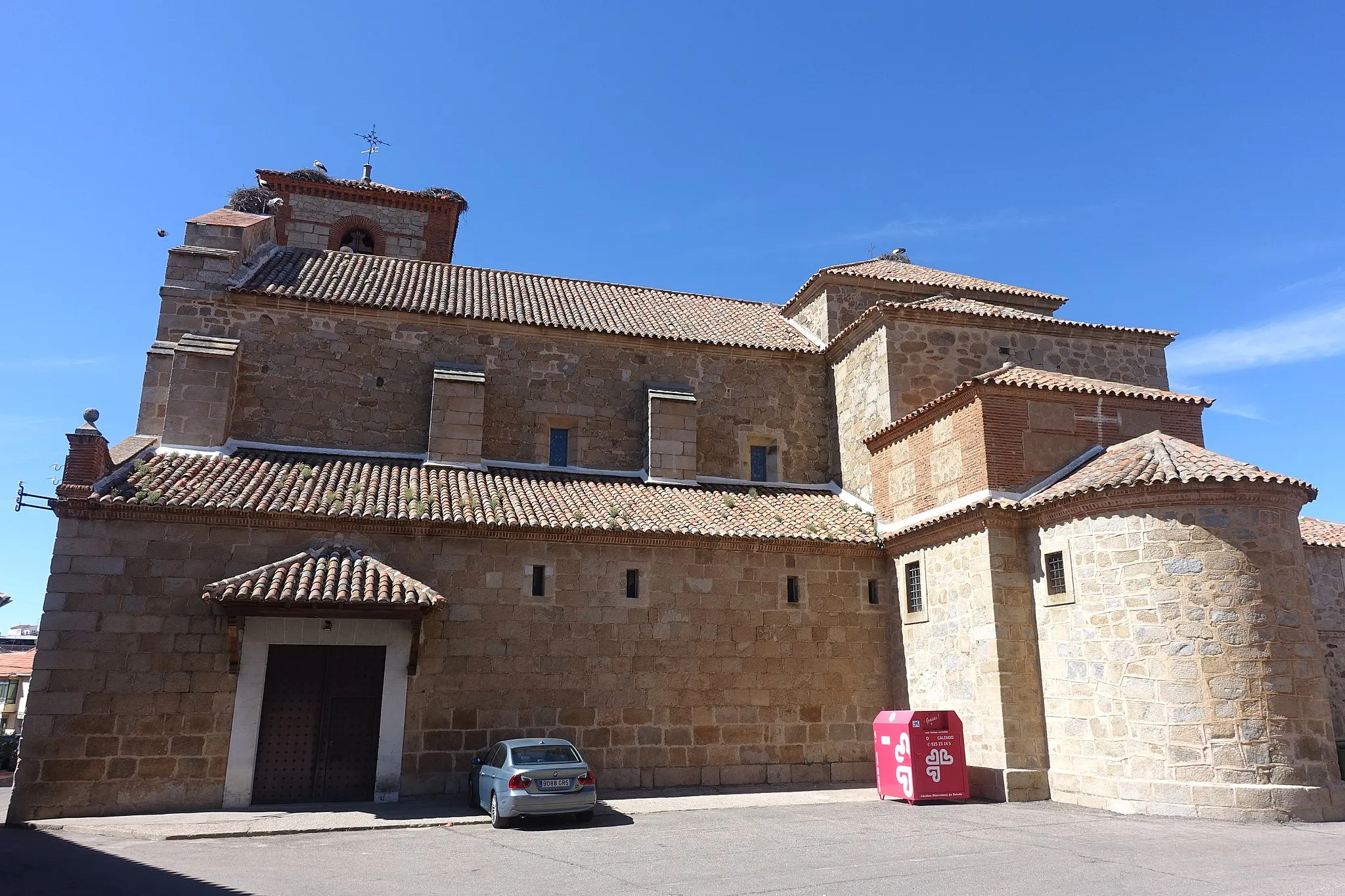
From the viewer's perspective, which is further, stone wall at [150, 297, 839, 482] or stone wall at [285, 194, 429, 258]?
stone wall at [285, 194, 429, 258]

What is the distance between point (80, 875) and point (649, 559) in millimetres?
8969

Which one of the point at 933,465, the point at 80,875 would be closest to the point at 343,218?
the point at 933,465

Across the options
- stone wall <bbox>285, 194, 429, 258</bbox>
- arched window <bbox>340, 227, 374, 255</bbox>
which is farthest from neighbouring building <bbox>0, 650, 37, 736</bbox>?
arched window <bbox>340, 227, 374, 255</bbox>

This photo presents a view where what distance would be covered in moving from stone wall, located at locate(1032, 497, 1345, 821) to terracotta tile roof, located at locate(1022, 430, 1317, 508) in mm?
315

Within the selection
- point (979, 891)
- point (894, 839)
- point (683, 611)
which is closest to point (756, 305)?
point (683, 611)

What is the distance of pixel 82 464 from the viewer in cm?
1270

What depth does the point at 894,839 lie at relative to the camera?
9.66 metres

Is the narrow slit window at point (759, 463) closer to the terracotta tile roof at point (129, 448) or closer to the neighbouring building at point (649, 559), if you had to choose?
the neighbouring building at point (649, 559)

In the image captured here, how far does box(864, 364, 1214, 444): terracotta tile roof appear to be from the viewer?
14109 millimetres

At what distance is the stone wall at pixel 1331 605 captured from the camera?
17.3 m

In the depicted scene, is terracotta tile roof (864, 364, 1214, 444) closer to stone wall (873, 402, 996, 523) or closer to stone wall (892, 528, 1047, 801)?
stone wall (873, 402, 996, 523)

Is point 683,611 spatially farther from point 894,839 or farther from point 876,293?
point 876,293

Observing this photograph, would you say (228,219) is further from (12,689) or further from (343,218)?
(12,689)

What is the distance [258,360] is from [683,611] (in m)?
9.86
